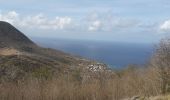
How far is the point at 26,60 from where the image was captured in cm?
3647

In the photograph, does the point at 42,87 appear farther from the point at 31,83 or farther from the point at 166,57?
the point at 166,57

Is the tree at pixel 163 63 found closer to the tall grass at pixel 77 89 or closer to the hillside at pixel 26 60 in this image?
the tall grass at pixel 77 89

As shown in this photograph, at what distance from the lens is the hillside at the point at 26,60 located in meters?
28.1

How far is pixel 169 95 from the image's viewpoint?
16.4 meters

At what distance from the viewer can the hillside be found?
28125 millimetres

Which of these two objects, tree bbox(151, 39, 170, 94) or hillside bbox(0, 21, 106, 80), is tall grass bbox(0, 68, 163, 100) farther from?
Result: hillside bbox(0, 21, 106, 80)

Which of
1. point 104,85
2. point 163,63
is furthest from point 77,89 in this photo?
point 163,63

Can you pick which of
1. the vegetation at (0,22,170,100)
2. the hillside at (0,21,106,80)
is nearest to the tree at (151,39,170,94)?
the vegetation at (0,22,170,100)

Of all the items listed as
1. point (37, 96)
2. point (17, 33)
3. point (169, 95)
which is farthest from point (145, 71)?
point (17, 33)

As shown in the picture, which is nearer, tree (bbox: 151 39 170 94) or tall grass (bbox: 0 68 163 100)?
tree (bbox: 151 39 170 94)

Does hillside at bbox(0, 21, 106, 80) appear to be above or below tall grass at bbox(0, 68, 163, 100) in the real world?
above

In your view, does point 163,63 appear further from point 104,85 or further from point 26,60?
point 26,60


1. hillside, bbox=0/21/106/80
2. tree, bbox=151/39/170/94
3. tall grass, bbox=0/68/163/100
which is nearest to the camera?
tree, bbox=151/39/170/94

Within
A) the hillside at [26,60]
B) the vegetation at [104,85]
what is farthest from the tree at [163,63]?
the hillside at [26,60]
